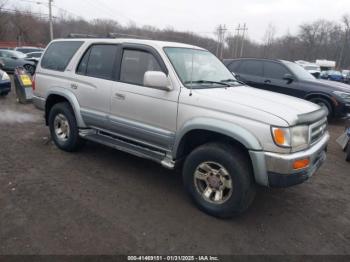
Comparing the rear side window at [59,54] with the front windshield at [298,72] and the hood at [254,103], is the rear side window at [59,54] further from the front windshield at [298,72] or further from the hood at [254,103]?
the front windshield at [298,72]

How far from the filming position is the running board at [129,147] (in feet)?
12.2

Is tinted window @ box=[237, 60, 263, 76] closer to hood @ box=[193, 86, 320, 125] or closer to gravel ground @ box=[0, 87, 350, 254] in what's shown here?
gravel ground @ box=[0, 87, 350, 254]

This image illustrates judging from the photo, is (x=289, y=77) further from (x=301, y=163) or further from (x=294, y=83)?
(x=301, y=163)

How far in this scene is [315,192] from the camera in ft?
13.7

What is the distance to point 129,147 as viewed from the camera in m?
4.08

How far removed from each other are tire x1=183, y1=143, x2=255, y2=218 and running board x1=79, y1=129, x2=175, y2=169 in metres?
0.34

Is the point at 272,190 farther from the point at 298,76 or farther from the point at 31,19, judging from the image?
the point at 31,19

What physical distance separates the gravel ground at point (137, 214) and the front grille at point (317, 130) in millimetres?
932

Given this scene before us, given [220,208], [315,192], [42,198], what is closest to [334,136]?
[315,192]

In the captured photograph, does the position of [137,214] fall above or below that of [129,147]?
below

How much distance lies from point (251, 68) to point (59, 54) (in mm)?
6041

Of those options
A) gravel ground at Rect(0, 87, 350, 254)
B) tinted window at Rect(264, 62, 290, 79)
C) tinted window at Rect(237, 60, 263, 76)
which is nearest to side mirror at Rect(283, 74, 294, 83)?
tinted window at Rect(264, 62, 290, 79)

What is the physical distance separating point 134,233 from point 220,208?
Answer: 38.2 inches

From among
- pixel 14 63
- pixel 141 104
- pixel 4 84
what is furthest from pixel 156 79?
pixel 14 63
